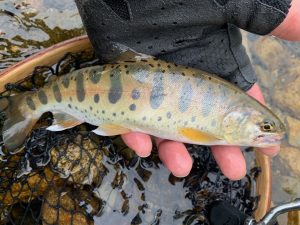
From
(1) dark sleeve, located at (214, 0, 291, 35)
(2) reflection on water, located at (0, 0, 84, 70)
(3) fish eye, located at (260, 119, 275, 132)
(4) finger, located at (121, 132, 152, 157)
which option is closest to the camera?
(1) dark sleeve, located at (214, 0, 291, 35)

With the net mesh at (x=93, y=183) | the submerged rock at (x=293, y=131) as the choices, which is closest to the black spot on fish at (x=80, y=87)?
the net mesh at (x=93, y=183)

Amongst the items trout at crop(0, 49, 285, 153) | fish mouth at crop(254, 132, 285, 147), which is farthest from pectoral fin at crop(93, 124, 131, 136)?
fish mouth at crop(254, 132, 285, 147)

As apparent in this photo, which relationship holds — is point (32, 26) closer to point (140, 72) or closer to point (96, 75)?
point (96, 75)

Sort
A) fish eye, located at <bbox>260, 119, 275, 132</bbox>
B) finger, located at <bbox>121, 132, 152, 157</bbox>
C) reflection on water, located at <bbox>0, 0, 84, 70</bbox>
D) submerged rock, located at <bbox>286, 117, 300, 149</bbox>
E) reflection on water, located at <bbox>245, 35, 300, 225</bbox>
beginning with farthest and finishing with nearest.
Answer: submerged rock, located at <bbox>286, 117, 300, 149</bbox> → reflection on water, located at <bbox>245, 35, 300, 225</bbox> → reflection on water, located at <bbox>0, 0, 84, 70</bbox> → finger, located at <bbox>121, 132, 152, 157</bbox> → fish eye, located at <bbox>260, 119, 275, 132</bbox>

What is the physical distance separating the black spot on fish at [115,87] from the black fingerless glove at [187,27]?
0.39 feet

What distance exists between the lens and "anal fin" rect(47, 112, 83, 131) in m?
2.03

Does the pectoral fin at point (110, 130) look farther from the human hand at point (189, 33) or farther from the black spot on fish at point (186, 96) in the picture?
the black spot on fish at point (186, 96)

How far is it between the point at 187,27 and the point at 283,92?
1.33 meters

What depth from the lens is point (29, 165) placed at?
2.06 meters

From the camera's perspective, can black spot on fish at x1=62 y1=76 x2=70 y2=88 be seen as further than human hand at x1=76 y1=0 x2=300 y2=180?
Yes

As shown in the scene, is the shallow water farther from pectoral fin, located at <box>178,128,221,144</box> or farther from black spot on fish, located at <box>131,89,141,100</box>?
pectoral fin, located at <box>178,128,221,144</box>

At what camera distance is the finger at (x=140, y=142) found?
1989 mm

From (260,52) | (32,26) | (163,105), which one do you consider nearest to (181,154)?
(163,105)

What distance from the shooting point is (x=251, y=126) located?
6.21 ft
